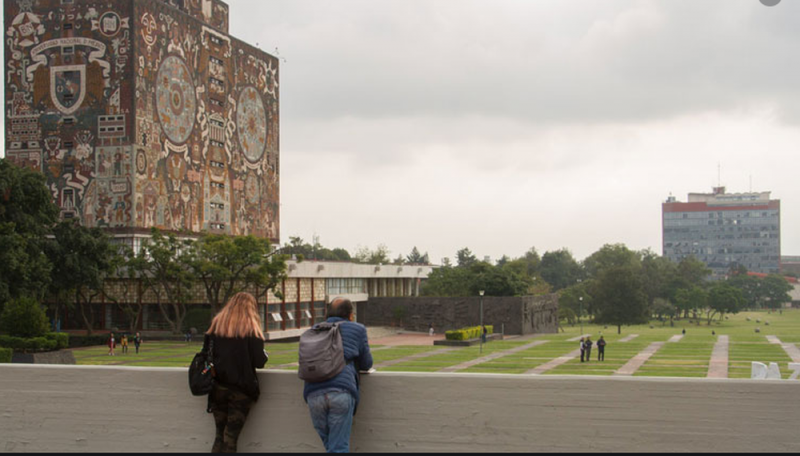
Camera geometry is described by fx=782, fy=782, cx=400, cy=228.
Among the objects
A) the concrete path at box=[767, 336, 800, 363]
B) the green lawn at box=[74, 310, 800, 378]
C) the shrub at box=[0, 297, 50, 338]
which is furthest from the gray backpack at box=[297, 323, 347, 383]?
the concrete path at box=[767, 336, 800, 363]

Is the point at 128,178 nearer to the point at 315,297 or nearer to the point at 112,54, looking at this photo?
the point at 112,54

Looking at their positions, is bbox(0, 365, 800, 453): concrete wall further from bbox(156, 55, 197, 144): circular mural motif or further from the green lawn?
bbox(156, 55, 197, 144): circular mural motif

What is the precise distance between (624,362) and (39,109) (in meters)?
39.9

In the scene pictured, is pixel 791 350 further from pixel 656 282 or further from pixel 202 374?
pixel 656 282

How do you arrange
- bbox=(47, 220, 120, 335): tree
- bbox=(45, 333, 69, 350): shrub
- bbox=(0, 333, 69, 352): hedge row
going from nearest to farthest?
bbox=(0, 333, 69, 352): hedge row
bbox=(45, 333, 69, 350): shrub
bbox=(47, 220, 120, 335): tree

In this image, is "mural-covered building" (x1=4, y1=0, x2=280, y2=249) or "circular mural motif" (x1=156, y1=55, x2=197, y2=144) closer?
"mural-covered building" (x1=4, y1=0, x2=280, y2=249)

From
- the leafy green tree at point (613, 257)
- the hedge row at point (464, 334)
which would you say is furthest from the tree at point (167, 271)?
the leafy green tree at point (613, 257)

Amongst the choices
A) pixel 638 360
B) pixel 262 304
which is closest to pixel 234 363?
pixel 638 360

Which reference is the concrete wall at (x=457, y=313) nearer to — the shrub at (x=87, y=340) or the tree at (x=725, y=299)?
the shrub at (x=87, y=340)

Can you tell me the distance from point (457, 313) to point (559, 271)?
79505mm

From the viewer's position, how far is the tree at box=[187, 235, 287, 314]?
146ft

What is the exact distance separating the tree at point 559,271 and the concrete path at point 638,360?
92984 mm

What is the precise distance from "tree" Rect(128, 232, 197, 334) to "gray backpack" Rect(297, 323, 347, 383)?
41169 mm

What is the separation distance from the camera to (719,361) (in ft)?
111
